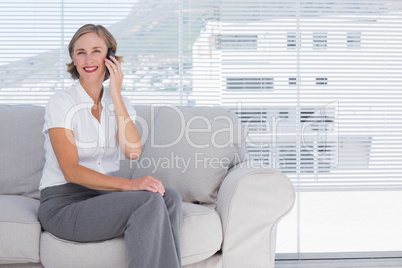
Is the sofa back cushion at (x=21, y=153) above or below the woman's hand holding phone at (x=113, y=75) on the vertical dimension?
below

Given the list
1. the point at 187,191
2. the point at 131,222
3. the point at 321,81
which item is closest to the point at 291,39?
the point at 321,81

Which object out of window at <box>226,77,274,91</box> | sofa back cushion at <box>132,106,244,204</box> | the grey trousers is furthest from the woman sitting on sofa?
window at <box>226,77,274,91</box>

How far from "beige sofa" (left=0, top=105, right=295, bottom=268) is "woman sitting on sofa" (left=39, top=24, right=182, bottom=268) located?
Answer: 0.35 feet

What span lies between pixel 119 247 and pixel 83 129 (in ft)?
2.06

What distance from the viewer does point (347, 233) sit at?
3514 millimetres

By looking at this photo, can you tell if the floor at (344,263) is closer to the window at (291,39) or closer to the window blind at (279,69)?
the window blind at (279,69)

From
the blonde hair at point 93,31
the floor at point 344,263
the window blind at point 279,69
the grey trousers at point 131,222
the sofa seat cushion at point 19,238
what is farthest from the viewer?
the window blind at point 279,69

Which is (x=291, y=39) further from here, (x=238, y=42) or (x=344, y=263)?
(x=344, y=263)

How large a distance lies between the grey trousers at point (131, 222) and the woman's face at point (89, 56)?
65 centimetres

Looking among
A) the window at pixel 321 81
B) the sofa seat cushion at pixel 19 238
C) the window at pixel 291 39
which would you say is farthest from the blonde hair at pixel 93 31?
the window at pixel 321 81

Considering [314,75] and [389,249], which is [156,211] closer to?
[314,75]

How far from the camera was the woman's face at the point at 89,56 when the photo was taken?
227 centimetres

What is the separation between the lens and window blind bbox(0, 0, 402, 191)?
340 centimetres

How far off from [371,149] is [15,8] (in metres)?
2.84
